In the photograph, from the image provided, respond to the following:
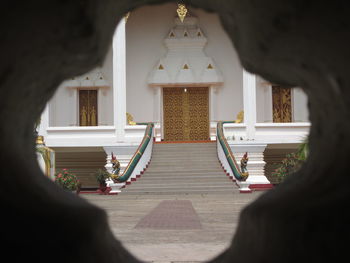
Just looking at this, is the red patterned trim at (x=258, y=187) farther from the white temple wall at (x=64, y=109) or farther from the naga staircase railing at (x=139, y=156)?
the white temple wall at (x=64, y=109)

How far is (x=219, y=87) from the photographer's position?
2303 centimetres

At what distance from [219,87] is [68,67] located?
2092cm

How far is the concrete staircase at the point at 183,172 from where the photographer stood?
51.7ft

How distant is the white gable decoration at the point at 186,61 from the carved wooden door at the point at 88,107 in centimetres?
289

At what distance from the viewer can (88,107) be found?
75.7ft

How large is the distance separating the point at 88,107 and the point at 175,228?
1652 centimetres

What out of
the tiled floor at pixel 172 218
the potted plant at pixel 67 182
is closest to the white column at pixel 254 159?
the potted plant at pixel 67 182

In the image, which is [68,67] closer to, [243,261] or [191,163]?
[243,261]

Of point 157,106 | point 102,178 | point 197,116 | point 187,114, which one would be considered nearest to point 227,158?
point 102,178

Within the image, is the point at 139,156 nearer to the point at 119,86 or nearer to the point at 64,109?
the point at 119,86

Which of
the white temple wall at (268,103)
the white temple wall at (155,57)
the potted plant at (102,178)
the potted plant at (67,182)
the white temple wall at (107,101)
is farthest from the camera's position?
the white temple wall at (155,57)
